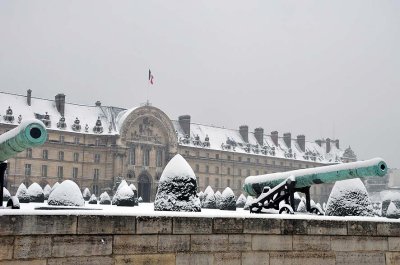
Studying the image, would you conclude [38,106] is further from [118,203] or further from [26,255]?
[26,255]

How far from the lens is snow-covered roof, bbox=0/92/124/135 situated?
2566 inches

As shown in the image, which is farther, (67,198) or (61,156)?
(61,156)

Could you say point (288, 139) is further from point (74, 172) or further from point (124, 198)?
point (124, 198)

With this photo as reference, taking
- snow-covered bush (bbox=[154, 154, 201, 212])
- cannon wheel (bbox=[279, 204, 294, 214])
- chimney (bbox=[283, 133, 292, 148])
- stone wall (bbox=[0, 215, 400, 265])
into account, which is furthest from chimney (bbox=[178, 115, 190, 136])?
stone wall (bbox=[0, 215, 400, 265])

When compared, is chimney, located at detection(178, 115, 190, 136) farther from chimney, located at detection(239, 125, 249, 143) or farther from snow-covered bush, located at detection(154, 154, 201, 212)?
snow-covered bush, located at detection(154, 154, 201, 212)

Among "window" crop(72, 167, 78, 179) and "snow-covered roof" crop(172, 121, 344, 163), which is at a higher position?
"snow-covered roof" crop(172, 121, 344, 163)

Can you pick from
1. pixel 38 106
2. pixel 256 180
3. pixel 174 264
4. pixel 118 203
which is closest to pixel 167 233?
pixel 174 264

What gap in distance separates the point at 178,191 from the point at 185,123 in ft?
226

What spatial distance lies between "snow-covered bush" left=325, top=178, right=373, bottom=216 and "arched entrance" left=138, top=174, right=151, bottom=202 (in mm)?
57179

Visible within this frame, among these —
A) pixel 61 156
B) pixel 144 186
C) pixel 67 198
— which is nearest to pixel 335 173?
pixel 67 198

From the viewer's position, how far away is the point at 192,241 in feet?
31.1

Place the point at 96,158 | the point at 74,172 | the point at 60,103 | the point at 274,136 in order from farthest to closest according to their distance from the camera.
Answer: the point at 274,136 < the point at 60,103 < the point at 96,158 < the point at 74,172

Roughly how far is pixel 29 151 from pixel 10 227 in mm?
58160

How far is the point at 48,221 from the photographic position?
8266 millimetres
